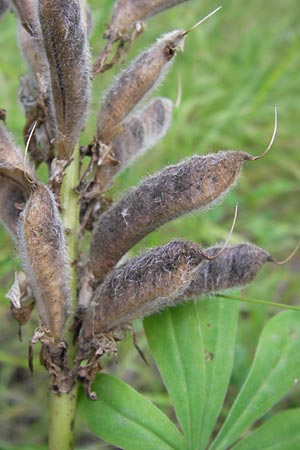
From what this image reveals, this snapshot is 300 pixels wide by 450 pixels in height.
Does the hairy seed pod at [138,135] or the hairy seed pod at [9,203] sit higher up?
the hairy seed pod at [9,203]

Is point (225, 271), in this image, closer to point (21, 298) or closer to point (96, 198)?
point (96, 198)

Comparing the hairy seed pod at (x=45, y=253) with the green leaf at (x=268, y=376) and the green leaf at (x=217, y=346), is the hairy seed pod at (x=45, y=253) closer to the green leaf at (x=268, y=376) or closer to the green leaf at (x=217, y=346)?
the green leaf at (x=217, y=346)

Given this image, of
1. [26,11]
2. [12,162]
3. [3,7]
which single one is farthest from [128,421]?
[3,7]

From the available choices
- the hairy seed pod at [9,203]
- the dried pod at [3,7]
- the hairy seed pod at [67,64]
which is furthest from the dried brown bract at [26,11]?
the hairy seed pod at [9,203]

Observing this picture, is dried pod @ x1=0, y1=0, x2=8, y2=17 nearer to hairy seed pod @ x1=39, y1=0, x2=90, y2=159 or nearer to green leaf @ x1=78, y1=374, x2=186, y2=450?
hairy seed pod @ x1=39, y1=0, x2=90, y2=159

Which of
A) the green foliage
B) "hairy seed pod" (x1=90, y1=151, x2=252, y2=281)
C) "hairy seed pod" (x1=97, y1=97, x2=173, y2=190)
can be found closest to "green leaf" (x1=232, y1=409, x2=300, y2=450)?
the green foliage

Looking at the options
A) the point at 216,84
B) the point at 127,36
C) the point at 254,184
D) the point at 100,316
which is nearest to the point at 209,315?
the point at 100,316
